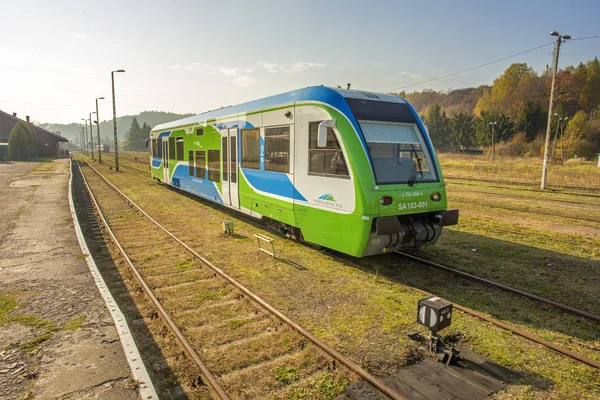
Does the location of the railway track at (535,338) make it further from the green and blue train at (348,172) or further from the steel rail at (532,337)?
the green and blue train at (348,172)

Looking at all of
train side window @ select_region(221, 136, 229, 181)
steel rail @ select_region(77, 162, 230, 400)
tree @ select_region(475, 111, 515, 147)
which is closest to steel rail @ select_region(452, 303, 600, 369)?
steel rail @ select_region(77, 162, 230, 400)

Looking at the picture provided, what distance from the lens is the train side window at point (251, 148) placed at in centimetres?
1056

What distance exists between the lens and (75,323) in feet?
18.4

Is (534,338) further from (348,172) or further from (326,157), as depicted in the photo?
(326,157)

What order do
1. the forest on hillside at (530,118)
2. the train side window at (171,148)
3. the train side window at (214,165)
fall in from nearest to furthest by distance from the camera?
the train side window at (214,165)
the train side window at (171,148)
the forest on hillside at (530,118)

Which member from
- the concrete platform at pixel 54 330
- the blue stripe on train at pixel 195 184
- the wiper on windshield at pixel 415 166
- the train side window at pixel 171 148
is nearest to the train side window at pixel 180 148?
the blue stripe on train at pixel 195 184

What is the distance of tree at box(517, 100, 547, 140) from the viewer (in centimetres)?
6769

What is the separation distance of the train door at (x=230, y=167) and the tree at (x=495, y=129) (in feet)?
225

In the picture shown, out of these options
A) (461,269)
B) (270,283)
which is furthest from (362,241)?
(461,269)

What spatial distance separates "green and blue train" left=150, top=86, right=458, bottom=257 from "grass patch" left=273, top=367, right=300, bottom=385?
10.8 feet

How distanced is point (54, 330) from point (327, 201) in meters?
5.24

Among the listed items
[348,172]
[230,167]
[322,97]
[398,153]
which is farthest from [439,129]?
[348,172]

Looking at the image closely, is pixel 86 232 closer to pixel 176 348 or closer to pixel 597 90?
pixel 176 348

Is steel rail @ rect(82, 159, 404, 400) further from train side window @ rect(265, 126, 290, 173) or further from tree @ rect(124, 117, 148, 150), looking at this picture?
tree @ rect(124, 117, 148, 150)
